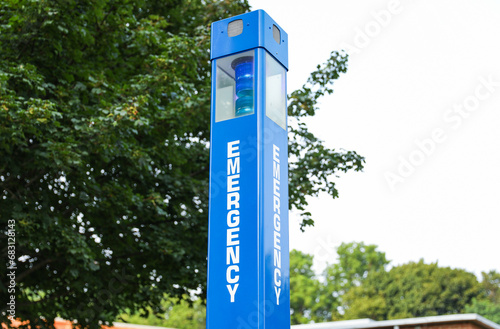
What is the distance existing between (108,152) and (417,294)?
45390mm

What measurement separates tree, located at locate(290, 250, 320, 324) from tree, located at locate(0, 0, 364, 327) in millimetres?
43360

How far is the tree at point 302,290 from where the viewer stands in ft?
172

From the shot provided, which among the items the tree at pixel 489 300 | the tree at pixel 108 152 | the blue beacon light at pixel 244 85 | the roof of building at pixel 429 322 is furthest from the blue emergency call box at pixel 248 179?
the tree at pixel 489 300

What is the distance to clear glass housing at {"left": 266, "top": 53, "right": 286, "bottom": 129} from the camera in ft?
12.6

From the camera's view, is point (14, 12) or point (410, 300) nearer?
point (14, 12)

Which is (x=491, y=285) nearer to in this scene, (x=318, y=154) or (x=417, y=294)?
(x=417, y=294)

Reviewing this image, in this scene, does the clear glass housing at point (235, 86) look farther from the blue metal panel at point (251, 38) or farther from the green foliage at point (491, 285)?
the green foliage at point (491, 285)

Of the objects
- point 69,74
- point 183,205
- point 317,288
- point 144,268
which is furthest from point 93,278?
point 317,288

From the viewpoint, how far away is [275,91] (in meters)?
3.93

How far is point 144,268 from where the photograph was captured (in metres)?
9.43

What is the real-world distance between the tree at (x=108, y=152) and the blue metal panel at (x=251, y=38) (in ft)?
10.3

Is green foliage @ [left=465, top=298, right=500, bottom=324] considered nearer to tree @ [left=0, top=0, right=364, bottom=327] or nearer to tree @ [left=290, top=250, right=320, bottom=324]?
tree @ [left=290, top=250, right=320, bottom=324]

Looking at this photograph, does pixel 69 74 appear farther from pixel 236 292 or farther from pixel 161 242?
pixel 236 292

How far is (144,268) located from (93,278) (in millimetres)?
1063
